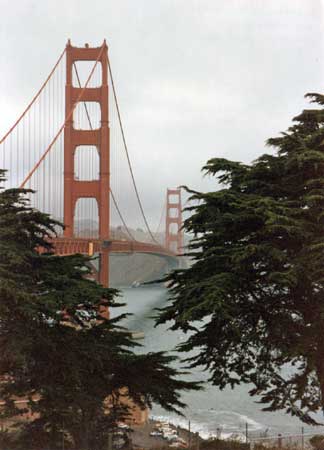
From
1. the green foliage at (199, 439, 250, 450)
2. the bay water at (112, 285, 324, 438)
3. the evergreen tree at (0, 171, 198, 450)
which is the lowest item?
the bay water at (112, 285, 324, 438)

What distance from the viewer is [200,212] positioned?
962 cm

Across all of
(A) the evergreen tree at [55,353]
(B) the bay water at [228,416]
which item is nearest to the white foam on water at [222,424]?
(B) the bay water at [228,416]

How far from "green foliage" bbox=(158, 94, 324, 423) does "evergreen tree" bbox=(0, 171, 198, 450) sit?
52.5 inches

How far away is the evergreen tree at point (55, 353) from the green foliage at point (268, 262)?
4.37 ft

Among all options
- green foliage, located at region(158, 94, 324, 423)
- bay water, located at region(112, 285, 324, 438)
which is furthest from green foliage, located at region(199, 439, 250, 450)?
bay water, located at region(112, 285, 324, 438)

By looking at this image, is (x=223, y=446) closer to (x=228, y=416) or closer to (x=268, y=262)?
(x=268, y=262)

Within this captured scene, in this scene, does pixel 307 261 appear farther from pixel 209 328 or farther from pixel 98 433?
pixel 98 433

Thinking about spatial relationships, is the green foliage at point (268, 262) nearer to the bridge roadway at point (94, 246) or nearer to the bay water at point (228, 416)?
the bridge roadway at point (94, 246)

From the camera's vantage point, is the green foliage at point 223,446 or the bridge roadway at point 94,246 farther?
the bridge roadway at point 94,246

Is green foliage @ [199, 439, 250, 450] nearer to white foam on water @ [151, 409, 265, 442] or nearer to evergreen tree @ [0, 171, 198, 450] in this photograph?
evergreen tree @ [0, 171, 198, 450]

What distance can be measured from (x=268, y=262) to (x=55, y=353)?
3884 millimetres

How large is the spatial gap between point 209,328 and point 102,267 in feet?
84.8

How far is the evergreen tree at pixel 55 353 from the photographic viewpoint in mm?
8352

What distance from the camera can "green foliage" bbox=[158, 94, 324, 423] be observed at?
7930 mm
